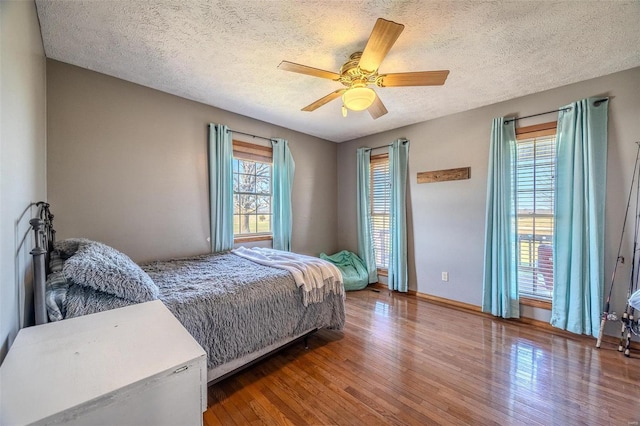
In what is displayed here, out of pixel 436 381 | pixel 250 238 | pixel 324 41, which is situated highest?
pixel 324 41

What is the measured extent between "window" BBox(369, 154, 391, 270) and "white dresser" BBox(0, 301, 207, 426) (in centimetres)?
363

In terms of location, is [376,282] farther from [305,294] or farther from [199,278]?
[199,278]

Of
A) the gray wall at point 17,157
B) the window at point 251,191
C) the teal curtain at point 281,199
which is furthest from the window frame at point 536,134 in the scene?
the gray wall at point 17,157

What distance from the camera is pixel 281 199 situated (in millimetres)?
3812

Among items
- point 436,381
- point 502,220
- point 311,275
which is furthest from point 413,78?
point 436,381

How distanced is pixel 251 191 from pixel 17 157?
253 cm

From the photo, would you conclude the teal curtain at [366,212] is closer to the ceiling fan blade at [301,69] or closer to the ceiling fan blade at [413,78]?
the ceiling fan blade at [413,78]

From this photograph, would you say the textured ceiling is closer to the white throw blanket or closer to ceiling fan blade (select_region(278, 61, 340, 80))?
ceiling fan blade (select_region(278, 61, 340, 80))

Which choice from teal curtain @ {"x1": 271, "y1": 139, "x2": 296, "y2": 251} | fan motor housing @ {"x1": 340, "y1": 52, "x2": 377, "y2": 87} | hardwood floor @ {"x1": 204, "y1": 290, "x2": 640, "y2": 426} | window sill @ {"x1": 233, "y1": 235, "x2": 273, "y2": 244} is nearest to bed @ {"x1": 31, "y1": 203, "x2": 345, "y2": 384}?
hardwood floor @ {"x1": 204, "y1": 290, "x2": 640, "y2": 426}

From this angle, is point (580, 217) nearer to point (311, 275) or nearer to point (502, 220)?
point (502, 220)

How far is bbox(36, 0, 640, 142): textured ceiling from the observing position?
163 centimetres

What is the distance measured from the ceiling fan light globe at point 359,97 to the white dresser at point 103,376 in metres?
1.86

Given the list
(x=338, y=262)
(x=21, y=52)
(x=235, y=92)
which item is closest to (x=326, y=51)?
(x=235, y=92)

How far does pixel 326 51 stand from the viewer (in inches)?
80.4
